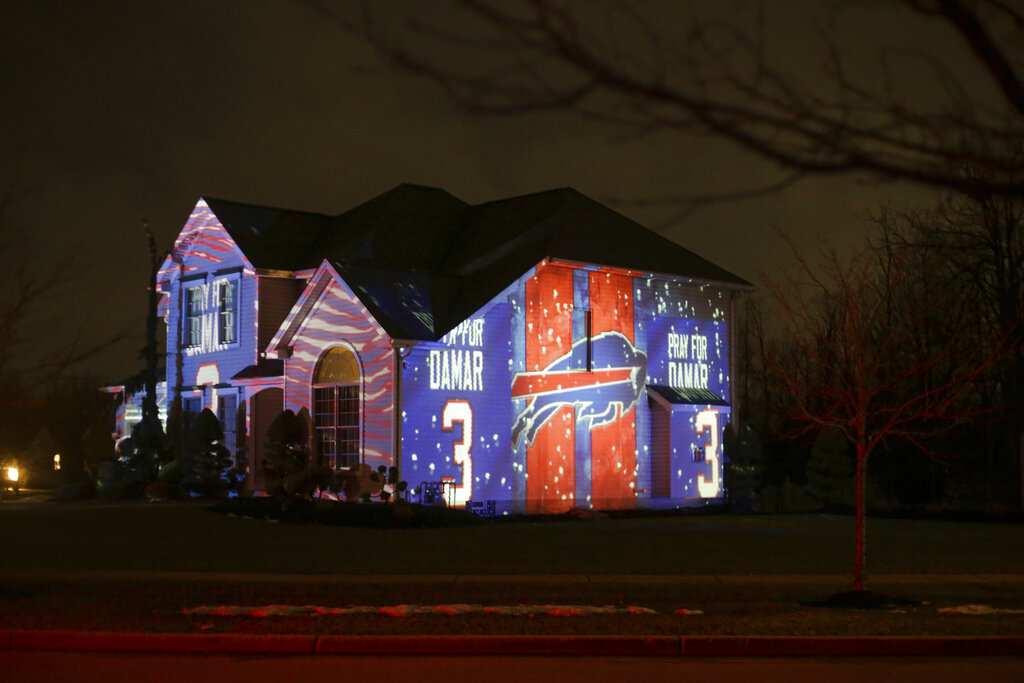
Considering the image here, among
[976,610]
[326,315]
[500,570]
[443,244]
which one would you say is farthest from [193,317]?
[976,610]

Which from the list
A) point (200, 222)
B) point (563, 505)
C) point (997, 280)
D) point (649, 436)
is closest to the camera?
point (563, 505)

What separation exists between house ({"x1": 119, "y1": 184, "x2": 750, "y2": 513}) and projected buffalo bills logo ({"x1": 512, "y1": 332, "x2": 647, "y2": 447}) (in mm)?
52

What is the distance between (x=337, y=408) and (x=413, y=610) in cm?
1756

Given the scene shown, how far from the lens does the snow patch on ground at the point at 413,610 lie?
13.0 metres

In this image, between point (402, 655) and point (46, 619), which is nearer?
point (402, 655)

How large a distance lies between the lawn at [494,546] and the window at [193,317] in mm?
9165

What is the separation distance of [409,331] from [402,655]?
17.6 metres

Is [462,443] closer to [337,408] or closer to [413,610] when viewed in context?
[337,408]

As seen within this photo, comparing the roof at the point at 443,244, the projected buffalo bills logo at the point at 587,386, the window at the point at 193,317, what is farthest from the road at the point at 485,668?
the window at the point at 193,317

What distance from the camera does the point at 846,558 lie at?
19562mm

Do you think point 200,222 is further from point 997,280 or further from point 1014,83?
point 1014,83

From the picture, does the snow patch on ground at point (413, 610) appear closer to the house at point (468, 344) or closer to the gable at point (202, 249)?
the house at point (468, 344)

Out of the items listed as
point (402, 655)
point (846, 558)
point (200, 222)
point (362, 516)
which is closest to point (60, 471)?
point (200, 222)

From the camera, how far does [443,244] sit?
3603 cm
